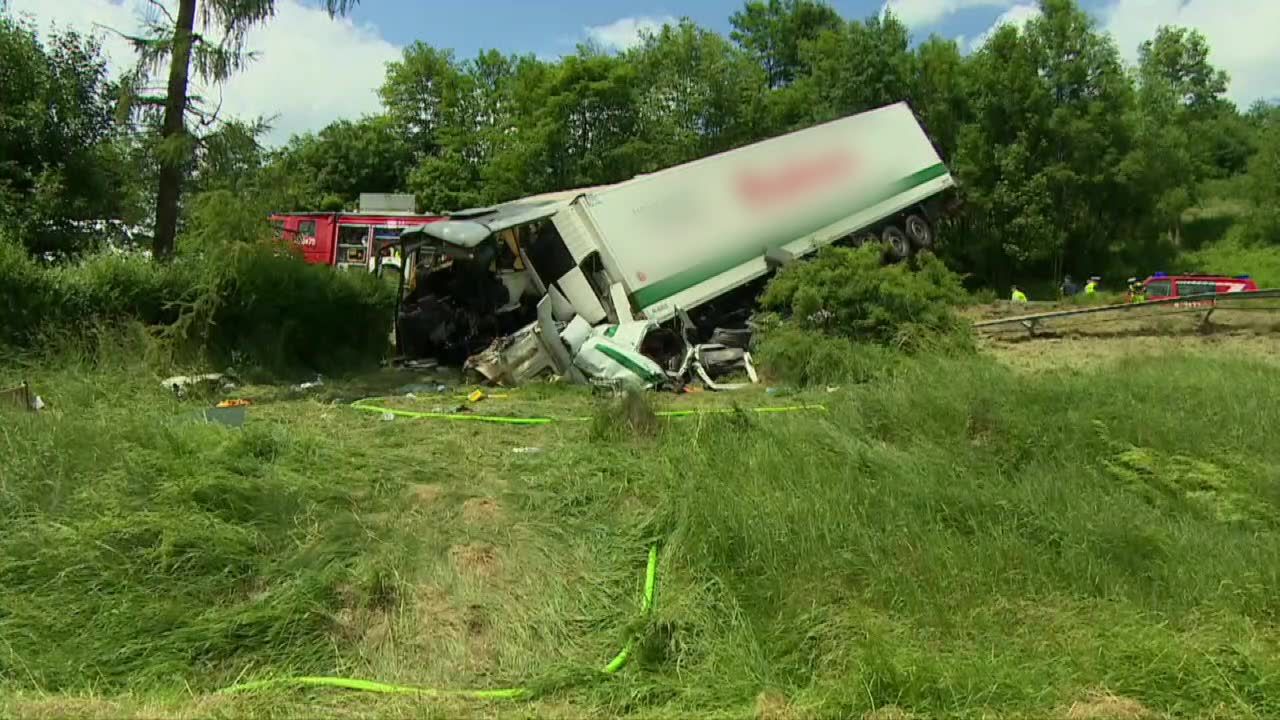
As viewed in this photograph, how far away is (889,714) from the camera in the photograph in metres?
2.94

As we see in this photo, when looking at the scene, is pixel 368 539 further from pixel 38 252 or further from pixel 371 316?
pixel 38 252

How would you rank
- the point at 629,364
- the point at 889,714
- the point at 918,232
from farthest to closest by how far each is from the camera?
the point at 918,232 → the point at 629,364 → the point at 889,714

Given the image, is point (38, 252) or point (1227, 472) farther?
point (38, 252)

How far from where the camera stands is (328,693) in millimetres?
3252

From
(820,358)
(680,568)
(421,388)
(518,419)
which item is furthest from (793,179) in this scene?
(680,568)

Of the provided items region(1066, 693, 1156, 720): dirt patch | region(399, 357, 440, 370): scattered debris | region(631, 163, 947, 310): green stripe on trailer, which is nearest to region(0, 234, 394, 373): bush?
region(399, 357, 440, 370): scattered debris

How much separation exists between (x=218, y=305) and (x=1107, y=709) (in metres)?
9.45

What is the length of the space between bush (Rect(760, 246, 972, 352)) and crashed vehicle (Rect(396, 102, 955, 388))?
3.48 ft

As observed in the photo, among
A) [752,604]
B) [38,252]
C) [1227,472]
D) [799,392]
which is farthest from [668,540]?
[38,252]

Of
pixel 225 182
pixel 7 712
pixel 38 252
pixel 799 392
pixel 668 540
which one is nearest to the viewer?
pixel 7 712

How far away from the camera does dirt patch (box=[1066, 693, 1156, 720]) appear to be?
2.93 m

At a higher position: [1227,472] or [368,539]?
[1227,472]

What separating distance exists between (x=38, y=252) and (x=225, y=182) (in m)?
3.00

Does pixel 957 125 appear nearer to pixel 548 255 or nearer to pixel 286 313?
pixel 548 255
